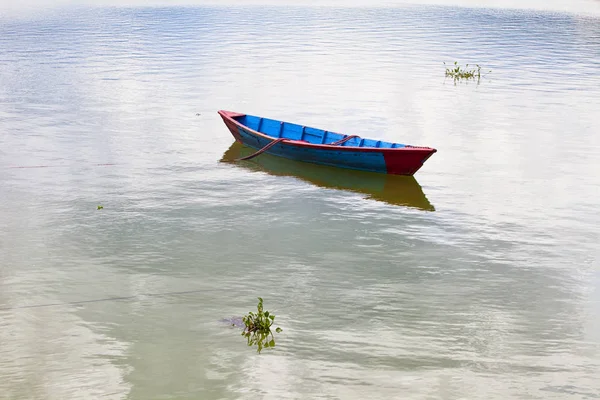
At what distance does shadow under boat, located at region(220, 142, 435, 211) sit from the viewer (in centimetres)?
2180

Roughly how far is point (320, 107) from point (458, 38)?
3355 centimetres

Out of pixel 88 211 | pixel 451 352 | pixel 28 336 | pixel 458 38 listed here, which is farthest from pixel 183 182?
pixel 458 38

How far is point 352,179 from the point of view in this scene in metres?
23.4

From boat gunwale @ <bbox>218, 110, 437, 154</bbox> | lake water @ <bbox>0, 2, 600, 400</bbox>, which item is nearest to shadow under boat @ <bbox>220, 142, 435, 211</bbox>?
lake water @ <bbox>0, 2, 600, 400</bbox>

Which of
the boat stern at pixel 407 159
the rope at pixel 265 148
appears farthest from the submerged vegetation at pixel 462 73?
the boat stern at pixel 407 159

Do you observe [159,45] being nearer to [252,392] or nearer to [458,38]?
[458,38]

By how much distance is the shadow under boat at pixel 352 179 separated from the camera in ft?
71.5

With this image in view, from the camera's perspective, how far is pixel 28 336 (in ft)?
42.0

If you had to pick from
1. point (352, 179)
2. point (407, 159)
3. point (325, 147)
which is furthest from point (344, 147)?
point (407, 159)

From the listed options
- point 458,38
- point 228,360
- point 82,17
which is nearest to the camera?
point 228,360

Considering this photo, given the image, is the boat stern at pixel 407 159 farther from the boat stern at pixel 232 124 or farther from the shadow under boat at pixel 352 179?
the boat stern at pixel 232 124

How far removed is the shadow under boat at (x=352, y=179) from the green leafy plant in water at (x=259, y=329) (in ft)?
28.6

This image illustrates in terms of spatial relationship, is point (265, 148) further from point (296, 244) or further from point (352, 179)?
point (296, 244)

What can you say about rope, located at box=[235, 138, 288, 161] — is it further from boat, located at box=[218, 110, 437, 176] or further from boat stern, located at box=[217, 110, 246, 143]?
boat stern, located at box=[217, 110, 246, 143]
